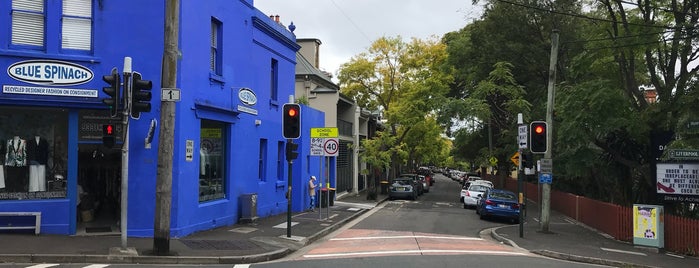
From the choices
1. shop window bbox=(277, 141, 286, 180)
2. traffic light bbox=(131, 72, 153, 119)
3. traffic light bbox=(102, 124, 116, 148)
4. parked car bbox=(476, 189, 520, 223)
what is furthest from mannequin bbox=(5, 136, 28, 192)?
parked car bbox=(476, 189, 520, 223)

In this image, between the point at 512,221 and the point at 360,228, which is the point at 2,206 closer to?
the point at 360,228

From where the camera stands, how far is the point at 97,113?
1338cm

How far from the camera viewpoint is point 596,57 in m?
21.7

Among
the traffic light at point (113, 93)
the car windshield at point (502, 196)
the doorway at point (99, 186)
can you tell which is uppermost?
the traffic light at point (113, 93)

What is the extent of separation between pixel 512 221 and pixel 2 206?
19298 millimetres

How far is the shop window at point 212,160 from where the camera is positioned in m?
15.7

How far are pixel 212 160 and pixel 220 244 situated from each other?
4.04m

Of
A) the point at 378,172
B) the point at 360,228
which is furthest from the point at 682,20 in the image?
the point at 378,172

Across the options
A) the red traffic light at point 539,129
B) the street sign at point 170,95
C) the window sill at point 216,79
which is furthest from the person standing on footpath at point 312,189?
the street sign at point 170,95

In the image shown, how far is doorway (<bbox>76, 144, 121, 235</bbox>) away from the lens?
1440 centimetres

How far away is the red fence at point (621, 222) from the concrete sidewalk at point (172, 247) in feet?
32.6

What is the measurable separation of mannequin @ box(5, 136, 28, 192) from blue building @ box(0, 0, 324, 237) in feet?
0.07

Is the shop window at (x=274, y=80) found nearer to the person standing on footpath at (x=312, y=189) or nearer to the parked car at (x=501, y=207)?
the person standing on footpath at (x=312, y=189)

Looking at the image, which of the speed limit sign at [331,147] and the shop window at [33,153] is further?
the speed limit sign at [331,147]
